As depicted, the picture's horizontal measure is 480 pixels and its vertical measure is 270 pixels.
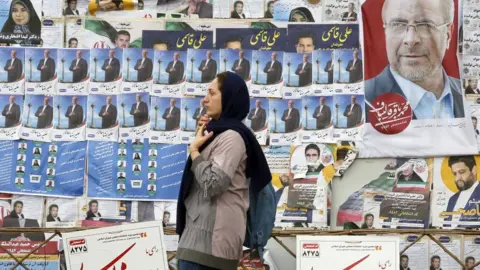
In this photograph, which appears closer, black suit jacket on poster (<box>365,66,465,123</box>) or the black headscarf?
the black headscarf

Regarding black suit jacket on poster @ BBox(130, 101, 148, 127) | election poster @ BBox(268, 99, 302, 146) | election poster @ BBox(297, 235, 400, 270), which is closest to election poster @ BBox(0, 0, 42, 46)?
black suit jacket on poster @ BBox(130, 101, 148, 127)

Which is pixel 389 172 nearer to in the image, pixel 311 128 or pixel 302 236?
pixel 311 128

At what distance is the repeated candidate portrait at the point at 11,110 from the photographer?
7.54 metres

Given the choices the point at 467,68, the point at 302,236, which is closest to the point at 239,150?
the point at 302,236

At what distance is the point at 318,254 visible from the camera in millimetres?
6457

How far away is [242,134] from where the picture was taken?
15.9 ft

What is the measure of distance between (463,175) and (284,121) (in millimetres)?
1412

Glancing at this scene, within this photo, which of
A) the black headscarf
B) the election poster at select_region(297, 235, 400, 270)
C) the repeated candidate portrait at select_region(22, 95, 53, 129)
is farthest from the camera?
the repeated candidate portrait at select_region(22, 95, 53, 129)

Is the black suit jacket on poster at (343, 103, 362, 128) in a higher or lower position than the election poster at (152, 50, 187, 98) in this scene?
lower

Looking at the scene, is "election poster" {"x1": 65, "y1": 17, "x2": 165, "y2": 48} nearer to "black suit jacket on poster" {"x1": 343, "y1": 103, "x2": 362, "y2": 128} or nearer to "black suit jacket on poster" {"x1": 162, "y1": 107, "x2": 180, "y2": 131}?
"black suit jacket on poster" {"x1": 162, "y1": 107, "x2": 180, "y2": 131}

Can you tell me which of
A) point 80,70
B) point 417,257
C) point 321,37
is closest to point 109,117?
point 80,70

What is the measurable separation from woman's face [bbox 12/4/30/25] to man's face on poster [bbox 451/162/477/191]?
347 centimetres

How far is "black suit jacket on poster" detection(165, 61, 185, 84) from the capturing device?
7.52 m

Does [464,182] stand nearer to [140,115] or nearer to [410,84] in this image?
[410,84]
